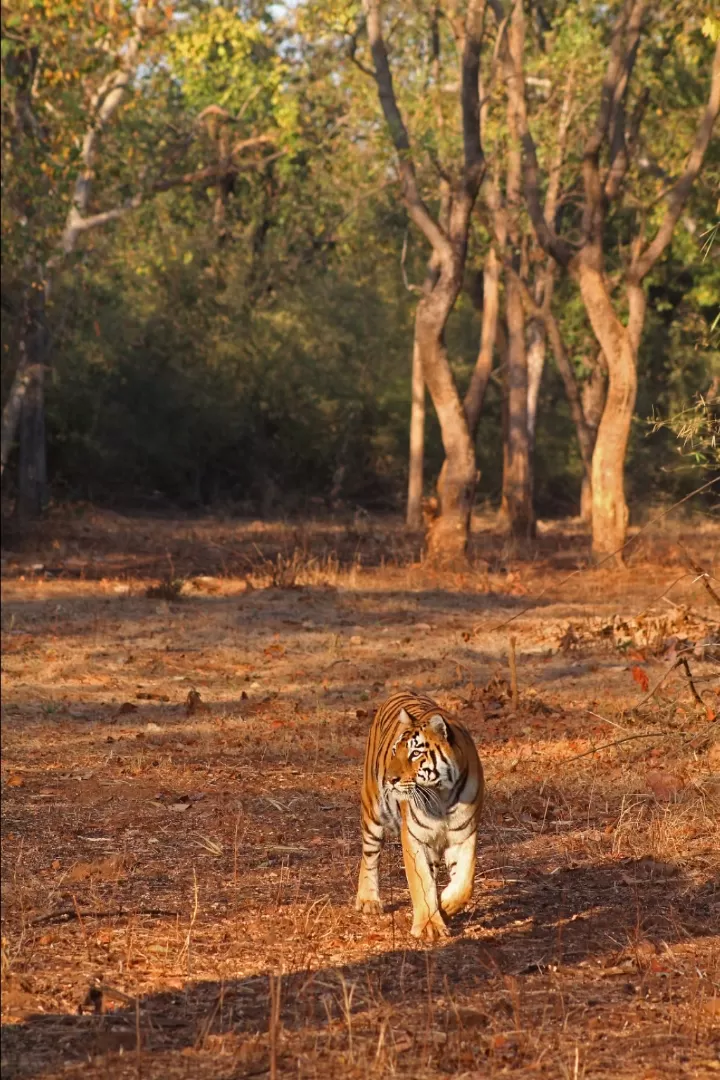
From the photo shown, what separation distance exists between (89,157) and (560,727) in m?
17.1

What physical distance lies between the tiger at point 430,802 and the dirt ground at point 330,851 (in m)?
0.20

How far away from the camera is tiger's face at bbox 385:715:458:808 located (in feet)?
19.0

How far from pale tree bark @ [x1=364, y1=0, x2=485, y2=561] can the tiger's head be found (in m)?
15.6

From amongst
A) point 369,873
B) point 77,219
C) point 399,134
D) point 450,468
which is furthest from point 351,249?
point 369,873

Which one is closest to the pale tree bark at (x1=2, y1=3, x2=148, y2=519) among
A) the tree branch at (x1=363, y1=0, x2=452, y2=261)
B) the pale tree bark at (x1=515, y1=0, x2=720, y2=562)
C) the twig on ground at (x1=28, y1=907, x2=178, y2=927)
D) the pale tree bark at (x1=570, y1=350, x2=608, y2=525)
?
the tree branch at (x1=363, y1=0, x2=452, y2=261)

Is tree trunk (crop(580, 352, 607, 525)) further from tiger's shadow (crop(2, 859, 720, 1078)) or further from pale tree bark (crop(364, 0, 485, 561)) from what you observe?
tiger's shadow (crop(2, 859, 720, 1078))

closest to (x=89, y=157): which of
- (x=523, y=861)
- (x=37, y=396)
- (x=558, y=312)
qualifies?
(x=37, y=396)

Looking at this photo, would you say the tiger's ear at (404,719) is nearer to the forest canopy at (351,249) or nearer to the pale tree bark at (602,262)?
the forest canopy at (351,249)

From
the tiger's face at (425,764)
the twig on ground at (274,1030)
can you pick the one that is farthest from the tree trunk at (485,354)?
the twig on ground at (274,1030)

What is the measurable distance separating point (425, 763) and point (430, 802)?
0.19 meters

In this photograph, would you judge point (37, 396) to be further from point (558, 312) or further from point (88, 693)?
point (88, 693)

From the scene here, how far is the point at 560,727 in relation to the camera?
442 inches

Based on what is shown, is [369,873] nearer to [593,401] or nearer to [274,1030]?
[274,1030]

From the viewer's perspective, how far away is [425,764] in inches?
228
